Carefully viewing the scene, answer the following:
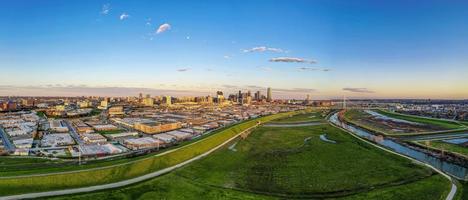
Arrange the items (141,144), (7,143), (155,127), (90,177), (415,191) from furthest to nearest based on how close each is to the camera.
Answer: (155,127)
(7,143)
(141,144)
(90,177)
(415,191)

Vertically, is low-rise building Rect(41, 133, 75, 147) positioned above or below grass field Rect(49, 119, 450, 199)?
below

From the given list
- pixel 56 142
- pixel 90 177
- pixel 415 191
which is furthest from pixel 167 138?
pixel 415 191

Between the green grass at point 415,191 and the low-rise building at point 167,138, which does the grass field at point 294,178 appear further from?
the low-rise building at point 167,138

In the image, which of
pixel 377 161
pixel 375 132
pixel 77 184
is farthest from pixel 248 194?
pixel 375 132

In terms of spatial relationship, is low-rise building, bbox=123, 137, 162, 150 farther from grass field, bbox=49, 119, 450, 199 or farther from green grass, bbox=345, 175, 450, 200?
green grass, bbox=345, 175, 450, 200

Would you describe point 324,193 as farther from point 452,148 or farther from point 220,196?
point 452,148

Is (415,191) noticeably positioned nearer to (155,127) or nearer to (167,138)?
(167,138)

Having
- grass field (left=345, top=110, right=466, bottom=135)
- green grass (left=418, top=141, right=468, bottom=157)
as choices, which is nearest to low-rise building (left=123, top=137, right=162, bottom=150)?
green grass (left=418, top=141, right=468, bottom=157)

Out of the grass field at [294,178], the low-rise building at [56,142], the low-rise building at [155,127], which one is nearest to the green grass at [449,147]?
the grass field at [294,178]
